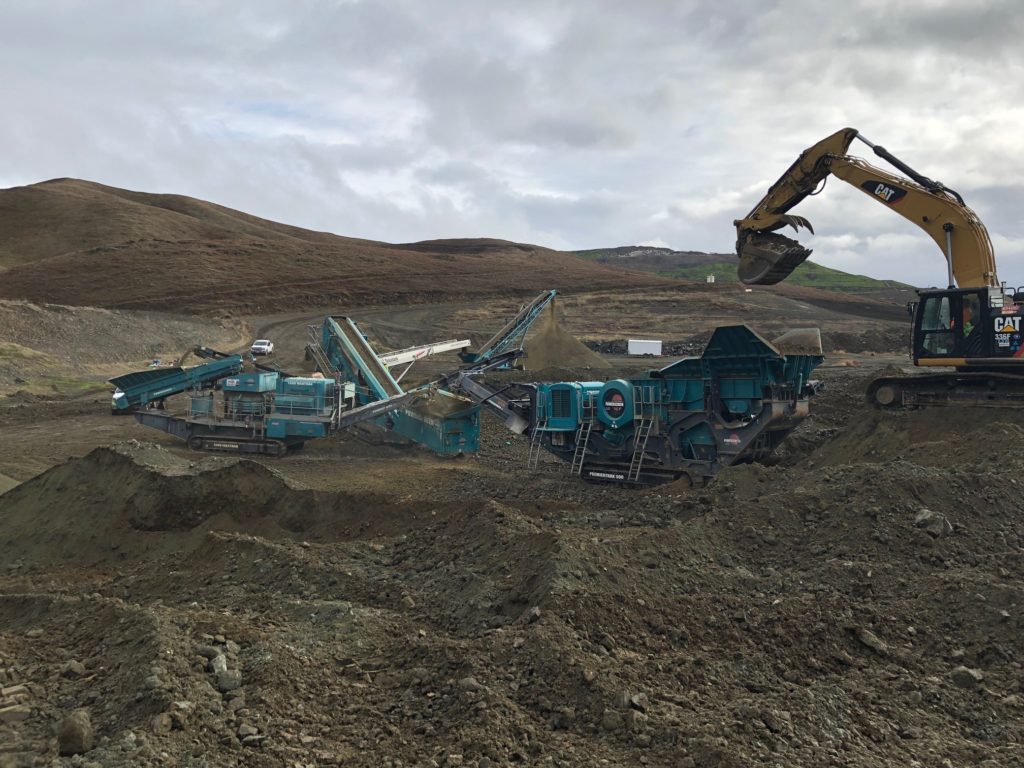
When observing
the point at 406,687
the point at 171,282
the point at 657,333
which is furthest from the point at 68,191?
the point at 406,687

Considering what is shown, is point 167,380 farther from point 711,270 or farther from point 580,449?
point 711,270

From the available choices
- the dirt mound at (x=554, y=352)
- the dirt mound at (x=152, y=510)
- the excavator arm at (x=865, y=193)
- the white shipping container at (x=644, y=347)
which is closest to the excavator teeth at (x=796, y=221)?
the excavator arm at (x=865, y=193)

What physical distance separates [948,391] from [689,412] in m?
4.89

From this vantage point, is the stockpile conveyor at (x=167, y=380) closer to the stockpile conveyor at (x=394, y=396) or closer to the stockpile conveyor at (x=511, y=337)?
the stockpile conveyor at (x=394, y=396)

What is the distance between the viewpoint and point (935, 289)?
14.4m

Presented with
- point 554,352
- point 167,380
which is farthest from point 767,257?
point 554,352

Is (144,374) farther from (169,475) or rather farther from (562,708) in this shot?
(562,708)

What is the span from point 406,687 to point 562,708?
0.95 meters

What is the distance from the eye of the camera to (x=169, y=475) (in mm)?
11906

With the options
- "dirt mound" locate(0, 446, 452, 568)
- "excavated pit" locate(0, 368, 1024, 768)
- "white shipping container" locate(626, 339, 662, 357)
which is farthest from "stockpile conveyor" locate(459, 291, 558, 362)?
"white shipping container" locate(626, 339, 662, 357)

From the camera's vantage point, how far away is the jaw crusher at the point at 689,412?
12891mm

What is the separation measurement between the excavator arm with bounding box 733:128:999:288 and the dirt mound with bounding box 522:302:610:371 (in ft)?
44.8

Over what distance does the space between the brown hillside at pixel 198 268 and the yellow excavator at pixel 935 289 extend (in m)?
44.8

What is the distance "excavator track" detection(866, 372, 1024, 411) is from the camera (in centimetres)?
1395
